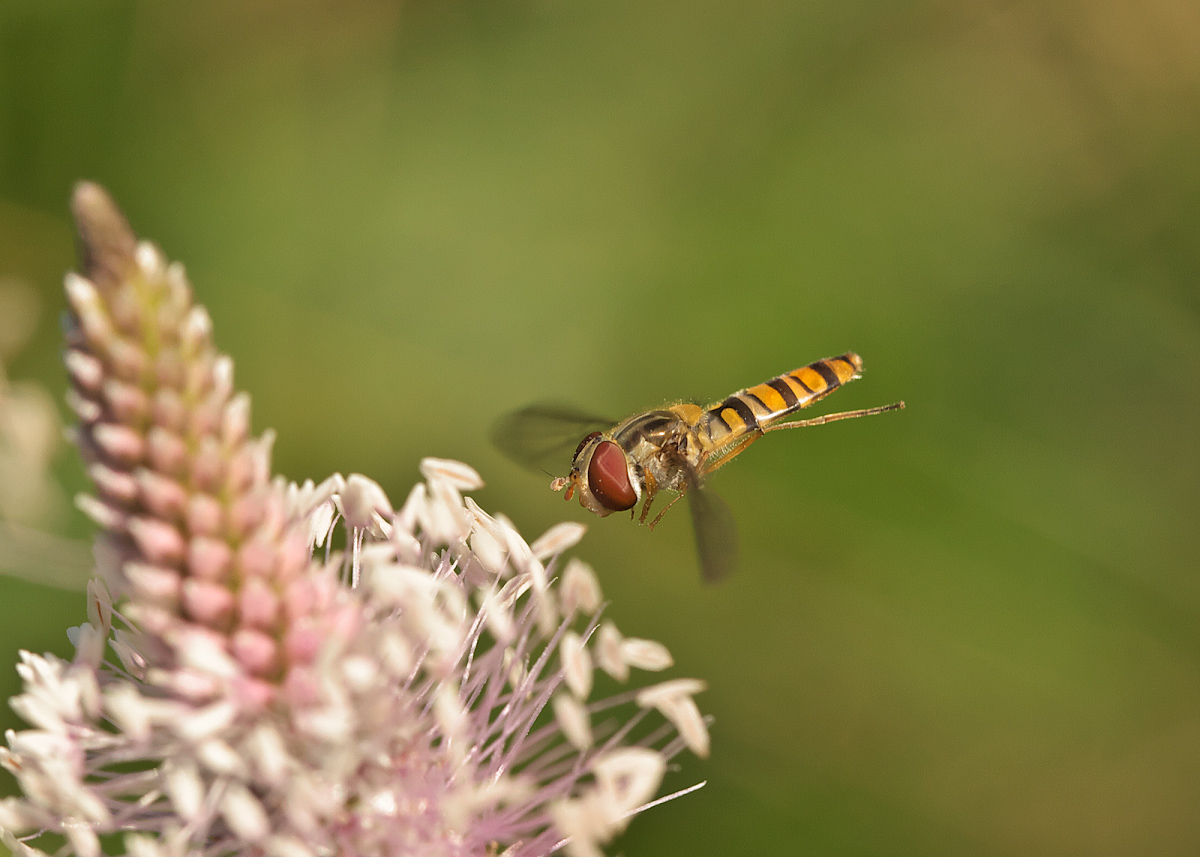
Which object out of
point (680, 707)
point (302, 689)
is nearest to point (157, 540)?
point (302, 689)

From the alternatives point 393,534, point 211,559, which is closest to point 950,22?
point 393,534

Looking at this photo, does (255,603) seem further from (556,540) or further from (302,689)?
(556,540)

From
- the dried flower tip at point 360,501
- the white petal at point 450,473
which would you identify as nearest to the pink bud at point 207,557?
the dried flower tip at point 360,501

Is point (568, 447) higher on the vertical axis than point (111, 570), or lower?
higher

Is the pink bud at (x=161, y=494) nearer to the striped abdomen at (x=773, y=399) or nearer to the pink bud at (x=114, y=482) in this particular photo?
the pink bud at (x=114, y=482)

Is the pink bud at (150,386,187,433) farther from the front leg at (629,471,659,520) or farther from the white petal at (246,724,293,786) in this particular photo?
the front leg at (629,471,659,520)

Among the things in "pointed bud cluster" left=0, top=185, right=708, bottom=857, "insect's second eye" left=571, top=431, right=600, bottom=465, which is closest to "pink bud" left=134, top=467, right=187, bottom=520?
"pointed bud cluster" left=0, top=185, right=708, bottom=857

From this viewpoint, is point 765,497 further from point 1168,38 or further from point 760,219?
point 1168,38
